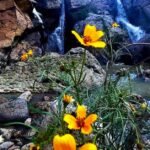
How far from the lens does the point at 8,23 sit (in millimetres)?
9969

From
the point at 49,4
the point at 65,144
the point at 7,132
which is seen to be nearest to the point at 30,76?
the point at 7,132

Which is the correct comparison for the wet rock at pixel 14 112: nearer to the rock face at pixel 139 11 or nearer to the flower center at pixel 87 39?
the flower center at pixel 87 39

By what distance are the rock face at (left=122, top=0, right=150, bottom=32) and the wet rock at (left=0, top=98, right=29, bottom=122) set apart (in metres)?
9.72

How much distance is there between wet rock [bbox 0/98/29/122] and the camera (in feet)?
16.0

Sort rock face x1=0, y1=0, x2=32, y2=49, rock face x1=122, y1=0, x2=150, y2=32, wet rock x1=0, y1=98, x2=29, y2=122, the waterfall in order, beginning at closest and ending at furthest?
wet rock x1=0, y1=98, x2=29, y2=122 → rock face x1=0, y1=0, x2=32, y2=49 → the waterfall → rock face x1=122, y1=0, x2=150, y2=32

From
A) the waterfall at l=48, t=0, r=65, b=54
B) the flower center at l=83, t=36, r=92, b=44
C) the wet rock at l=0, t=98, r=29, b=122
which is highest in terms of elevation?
the flower center at l=83, t=36, r=92, b=44

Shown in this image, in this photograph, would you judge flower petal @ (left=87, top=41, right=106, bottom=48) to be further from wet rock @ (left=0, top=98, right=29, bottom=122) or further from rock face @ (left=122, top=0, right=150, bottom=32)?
rock face @ (left=122, top=0, right=150, bottom=32)

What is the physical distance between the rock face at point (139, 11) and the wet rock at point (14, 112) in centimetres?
972

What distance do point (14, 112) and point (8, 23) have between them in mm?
5326

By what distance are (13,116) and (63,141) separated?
3.81 m

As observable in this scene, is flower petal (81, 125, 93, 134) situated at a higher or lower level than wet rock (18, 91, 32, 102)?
higher

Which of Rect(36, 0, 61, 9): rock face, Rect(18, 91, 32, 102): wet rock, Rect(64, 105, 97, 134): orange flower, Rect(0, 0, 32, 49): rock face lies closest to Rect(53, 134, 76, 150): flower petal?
Rect(64, 105, 97, 134): orange flower

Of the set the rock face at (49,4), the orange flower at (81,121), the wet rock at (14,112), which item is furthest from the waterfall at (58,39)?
the orange flower at (81,121)

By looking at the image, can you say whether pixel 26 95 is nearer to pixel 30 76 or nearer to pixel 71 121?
pixel 30 76
